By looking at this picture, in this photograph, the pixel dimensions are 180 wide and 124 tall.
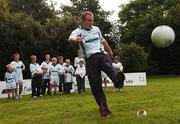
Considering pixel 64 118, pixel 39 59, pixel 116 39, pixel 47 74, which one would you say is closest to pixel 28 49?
pixel 39 59

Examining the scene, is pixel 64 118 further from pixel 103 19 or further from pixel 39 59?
pixel 103 19

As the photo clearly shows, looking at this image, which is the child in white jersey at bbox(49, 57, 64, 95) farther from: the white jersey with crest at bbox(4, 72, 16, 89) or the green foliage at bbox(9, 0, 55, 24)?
the green foliage at bbox(9, 0, 55, 24)

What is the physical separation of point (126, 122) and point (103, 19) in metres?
61.8

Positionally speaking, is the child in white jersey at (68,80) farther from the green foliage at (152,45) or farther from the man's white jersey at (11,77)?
the green foliage at (152,45)

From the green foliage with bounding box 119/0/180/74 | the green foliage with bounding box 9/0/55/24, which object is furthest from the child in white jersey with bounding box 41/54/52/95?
the green foliage with bounding box 9/0/55/24

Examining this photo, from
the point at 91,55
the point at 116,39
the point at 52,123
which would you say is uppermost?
the point at 116,39

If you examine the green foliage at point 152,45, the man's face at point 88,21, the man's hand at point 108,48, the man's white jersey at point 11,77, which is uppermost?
the green foliage at point 152,45

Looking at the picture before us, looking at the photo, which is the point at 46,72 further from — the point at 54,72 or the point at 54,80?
the point at 54,80

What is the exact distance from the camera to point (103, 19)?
7056 centimetres

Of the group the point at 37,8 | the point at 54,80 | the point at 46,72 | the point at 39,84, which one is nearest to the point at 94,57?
the point at 39,84

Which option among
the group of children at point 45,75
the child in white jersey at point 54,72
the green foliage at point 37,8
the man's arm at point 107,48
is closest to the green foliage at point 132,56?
the green foliage at point 37,8

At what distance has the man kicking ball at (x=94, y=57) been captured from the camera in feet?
33.4

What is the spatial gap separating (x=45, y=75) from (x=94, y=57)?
521 inches

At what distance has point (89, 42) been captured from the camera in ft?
33.9
